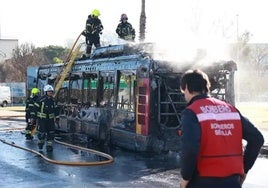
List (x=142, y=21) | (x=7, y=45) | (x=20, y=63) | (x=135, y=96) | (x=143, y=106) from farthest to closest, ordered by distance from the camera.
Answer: (x=7, y=45), (x=20, y=63), (x=142, y=21), (x=135, y=96), (x=143, y=106)

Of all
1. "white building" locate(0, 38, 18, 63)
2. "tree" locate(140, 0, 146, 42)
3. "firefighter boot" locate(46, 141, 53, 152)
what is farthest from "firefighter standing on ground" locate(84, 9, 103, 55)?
"white building" locate(0, 38, 18, 63)

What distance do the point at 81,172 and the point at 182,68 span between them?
132 inches

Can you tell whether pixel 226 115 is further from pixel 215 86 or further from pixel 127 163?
pixel 215 86

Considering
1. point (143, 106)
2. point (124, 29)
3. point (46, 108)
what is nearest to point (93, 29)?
point (124, 29)

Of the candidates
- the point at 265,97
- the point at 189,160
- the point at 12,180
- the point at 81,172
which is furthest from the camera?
the point at 265,97

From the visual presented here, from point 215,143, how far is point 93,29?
12.2 metres

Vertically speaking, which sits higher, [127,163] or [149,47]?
[149,47]

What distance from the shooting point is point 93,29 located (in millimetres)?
15195

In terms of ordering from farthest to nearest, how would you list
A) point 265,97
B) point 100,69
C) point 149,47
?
point 265,97, point 100,69, point 149,47

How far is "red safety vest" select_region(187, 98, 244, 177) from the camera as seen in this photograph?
11.1 ft

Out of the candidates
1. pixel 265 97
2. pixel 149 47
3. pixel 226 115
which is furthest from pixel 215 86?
pixel 265 97

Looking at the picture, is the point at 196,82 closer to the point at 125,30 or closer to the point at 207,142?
the point at 207,142

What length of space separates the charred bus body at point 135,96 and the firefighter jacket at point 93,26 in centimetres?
141

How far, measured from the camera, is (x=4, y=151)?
12.3 m
